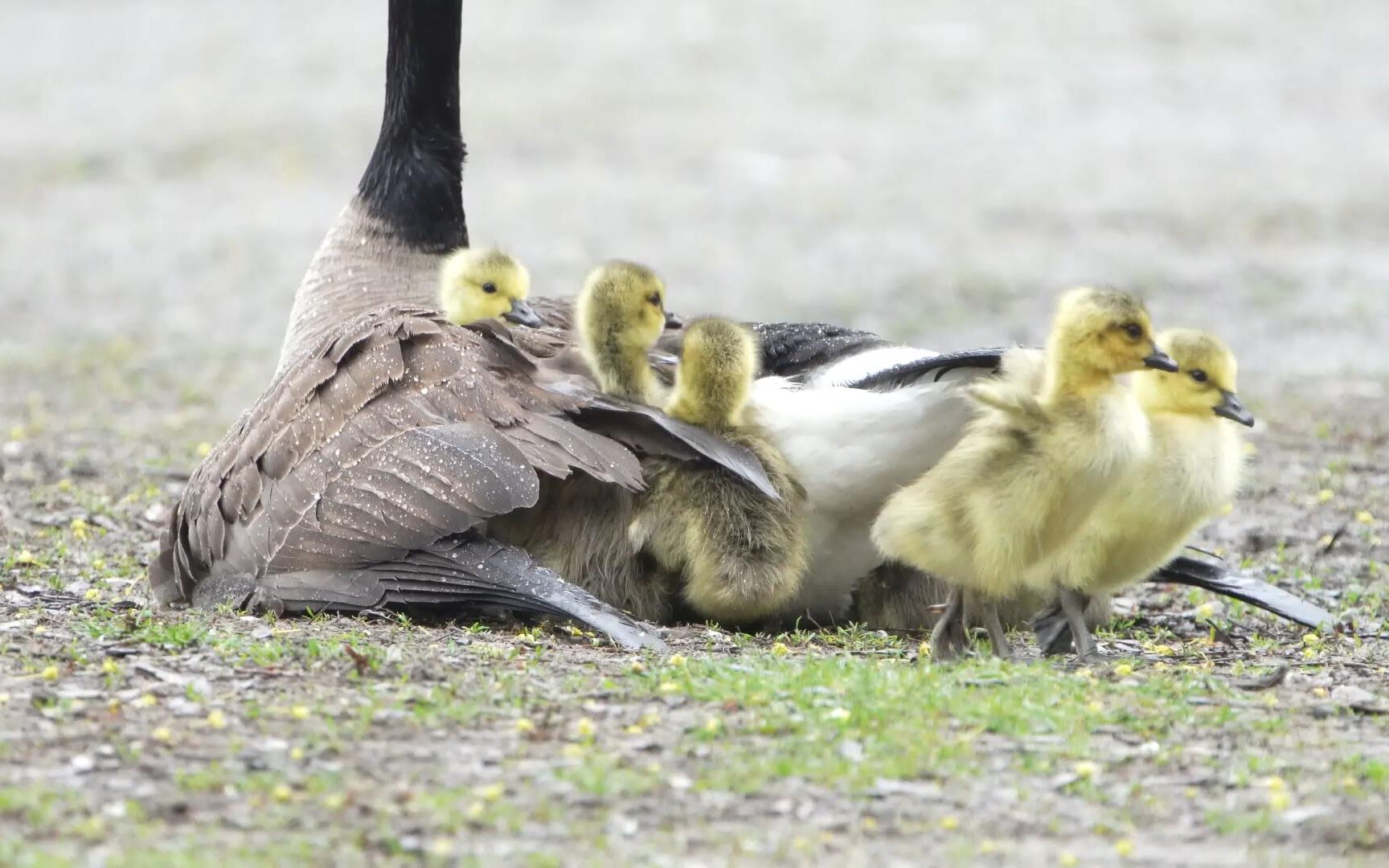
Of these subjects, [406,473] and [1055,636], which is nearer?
[406,473]

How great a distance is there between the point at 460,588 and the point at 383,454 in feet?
1.75

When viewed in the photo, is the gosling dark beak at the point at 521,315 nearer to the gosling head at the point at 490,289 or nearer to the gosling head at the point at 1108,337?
the gosling head at the point at 490,289

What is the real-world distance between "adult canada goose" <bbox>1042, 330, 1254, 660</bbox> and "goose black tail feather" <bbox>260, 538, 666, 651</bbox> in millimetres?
1422

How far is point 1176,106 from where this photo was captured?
890 inches

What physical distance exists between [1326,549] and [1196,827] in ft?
14.2

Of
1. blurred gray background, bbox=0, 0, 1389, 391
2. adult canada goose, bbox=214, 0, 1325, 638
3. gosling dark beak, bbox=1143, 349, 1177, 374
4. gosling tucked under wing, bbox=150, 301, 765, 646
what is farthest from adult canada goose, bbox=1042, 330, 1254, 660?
blurred gray background, bbox=0, 0, 1389, 391

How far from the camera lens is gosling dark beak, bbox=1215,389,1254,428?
19.6 feet

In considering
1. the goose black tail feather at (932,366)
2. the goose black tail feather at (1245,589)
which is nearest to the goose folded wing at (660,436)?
the goose black tail feather at (932,366)

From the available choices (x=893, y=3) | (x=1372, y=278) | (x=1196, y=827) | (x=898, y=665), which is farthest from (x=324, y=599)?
(x=893, y=3)

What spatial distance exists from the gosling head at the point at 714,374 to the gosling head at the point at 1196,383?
1356 mm

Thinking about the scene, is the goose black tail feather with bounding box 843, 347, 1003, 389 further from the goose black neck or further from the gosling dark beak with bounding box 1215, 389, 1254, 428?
the goose black neck

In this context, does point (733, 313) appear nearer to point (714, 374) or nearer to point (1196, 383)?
point (714, 374)

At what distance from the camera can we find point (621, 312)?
6.70 metres

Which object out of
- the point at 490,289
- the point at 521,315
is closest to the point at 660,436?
the point at 521,315
